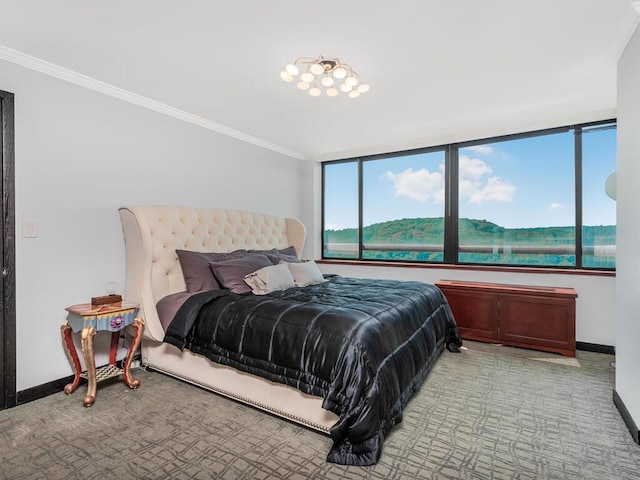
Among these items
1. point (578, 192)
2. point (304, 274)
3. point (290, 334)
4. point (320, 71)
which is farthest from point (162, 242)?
point (578, 192)

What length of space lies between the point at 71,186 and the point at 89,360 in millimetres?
1384

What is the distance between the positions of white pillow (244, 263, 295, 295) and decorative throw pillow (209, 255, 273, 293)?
0.06 m

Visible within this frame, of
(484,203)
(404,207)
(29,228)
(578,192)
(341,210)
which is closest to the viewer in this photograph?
(29,228)

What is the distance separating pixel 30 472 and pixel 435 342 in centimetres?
282

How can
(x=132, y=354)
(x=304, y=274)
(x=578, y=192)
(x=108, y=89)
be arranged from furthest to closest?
1. (x=578, y=192)
2. (x=304, y=274)
3. (x=108, y=89)
4. (x=132, y=354)

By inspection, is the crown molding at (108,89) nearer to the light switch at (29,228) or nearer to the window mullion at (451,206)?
the light switch at (29,228)

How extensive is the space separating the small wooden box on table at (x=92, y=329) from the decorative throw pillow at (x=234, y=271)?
28.2 inches

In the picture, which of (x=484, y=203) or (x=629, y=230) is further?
(x=484, y=203)

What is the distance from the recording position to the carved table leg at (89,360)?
2436 mm

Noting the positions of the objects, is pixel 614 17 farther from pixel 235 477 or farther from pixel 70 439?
pixel 70 439

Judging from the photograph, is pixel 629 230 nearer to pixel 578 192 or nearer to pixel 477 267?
pixel 578 192

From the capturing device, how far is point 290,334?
85.0 inches

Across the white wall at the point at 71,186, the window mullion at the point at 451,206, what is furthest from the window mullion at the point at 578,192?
the white wall at the point at 71,186

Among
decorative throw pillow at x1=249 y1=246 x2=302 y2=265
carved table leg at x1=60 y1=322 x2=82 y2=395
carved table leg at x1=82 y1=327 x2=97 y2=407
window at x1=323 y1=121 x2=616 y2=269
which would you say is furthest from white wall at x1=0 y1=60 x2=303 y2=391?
window at x1=323 y1=121 x2=616 y2=269
